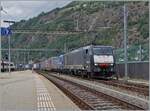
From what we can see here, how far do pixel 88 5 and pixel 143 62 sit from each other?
7141 centimetres

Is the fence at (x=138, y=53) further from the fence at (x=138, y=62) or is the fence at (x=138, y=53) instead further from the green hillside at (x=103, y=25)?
the green hillside at (x=103, y=25)

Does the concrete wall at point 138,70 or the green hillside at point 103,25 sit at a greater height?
the green hillside at point 103,25

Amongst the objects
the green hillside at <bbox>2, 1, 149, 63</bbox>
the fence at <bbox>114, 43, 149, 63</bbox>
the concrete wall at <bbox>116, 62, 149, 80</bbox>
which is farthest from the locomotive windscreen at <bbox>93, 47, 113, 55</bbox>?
the green hillside at <bbox>2, 1, 149, 63</bbox>

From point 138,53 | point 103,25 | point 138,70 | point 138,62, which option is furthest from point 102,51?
point 103,25

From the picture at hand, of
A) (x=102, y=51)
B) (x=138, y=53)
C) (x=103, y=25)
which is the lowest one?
(x=138, y=53)

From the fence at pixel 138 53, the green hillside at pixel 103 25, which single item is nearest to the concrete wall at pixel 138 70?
the fence at pixel 138 53

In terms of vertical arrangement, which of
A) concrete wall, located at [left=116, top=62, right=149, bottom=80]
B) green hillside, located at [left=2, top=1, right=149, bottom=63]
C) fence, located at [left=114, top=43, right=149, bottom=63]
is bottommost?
concrete wall, located at [left=116, top=62, right=149, bottom=80]

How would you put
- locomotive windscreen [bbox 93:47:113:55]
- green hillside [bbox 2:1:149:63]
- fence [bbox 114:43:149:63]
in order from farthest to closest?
green hillside [bbox 2:1:149:63], fence [bbox 114:43:149:63], locomotive windscreen [bbox 93:47:113:55]

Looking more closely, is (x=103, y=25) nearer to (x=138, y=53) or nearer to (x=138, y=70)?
→ (x=138, y=53)

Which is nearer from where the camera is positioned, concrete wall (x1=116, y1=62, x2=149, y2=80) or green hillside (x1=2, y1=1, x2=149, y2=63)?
concrete wall (x1=116, y1=62, x2=149, y2=80)

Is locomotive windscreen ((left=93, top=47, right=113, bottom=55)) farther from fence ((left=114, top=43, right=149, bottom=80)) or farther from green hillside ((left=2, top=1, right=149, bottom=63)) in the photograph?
green hillside ((left=2, top=1, right=149, bottom=63))

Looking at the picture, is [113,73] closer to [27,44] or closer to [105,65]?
[105,65]

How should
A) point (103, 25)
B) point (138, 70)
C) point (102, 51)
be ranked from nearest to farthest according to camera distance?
1. point (102, 51)
2. point (138, 70)
3. point (103, 25)

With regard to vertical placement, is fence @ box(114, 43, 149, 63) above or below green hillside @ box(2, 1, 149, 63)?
below
